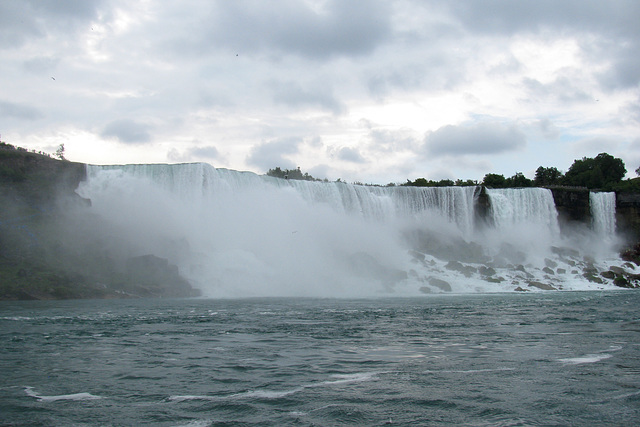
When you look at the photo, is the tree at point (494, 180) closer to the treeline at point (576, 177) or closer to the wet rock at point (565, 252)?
the treeline at point (576, 177)

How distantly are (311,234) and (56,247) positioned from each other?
66.7 feet

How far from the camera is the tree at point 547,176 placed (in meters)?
96.8

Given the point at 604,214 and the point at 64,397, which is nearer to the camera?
the point at 64,397

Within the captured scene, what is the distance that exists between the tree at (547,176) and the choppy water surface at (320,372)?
271 ft

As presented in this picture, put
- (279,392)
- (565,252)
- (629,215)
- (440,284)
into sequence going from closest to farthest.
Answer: (279,392)
(440,284)
(565,252)
(629,215)

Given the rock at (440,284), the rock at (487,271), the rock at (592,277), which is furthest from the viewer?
the rock at (487,271)

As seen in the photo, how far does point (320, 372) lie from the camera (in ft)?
34.6

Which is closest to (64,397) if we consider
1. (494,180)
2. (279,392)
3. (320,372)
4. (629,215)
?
(279,392)

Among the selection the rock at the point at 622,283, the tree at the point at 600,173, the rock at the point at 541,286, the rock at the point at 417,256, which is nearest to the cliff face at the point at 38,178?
the rock at the point at 417,256

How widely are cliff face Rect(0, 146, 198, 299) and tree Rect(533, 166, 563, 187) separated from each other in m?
75.5

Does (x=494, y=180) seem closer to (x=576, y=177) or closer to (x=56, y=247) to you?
(x=576, y=177)

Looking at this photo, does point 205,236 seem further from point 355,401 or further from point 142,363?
point 355,401

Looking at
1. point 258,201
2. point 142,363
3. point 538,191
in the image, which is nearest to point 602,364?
point 142,363

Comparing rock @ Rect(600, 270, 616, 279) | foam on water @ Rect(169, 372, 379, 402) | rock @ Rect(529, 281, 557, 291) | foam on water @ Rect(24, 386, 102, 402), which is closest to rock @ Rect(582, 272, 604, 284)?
rock @ Rect(600, 270, 616, 279)
